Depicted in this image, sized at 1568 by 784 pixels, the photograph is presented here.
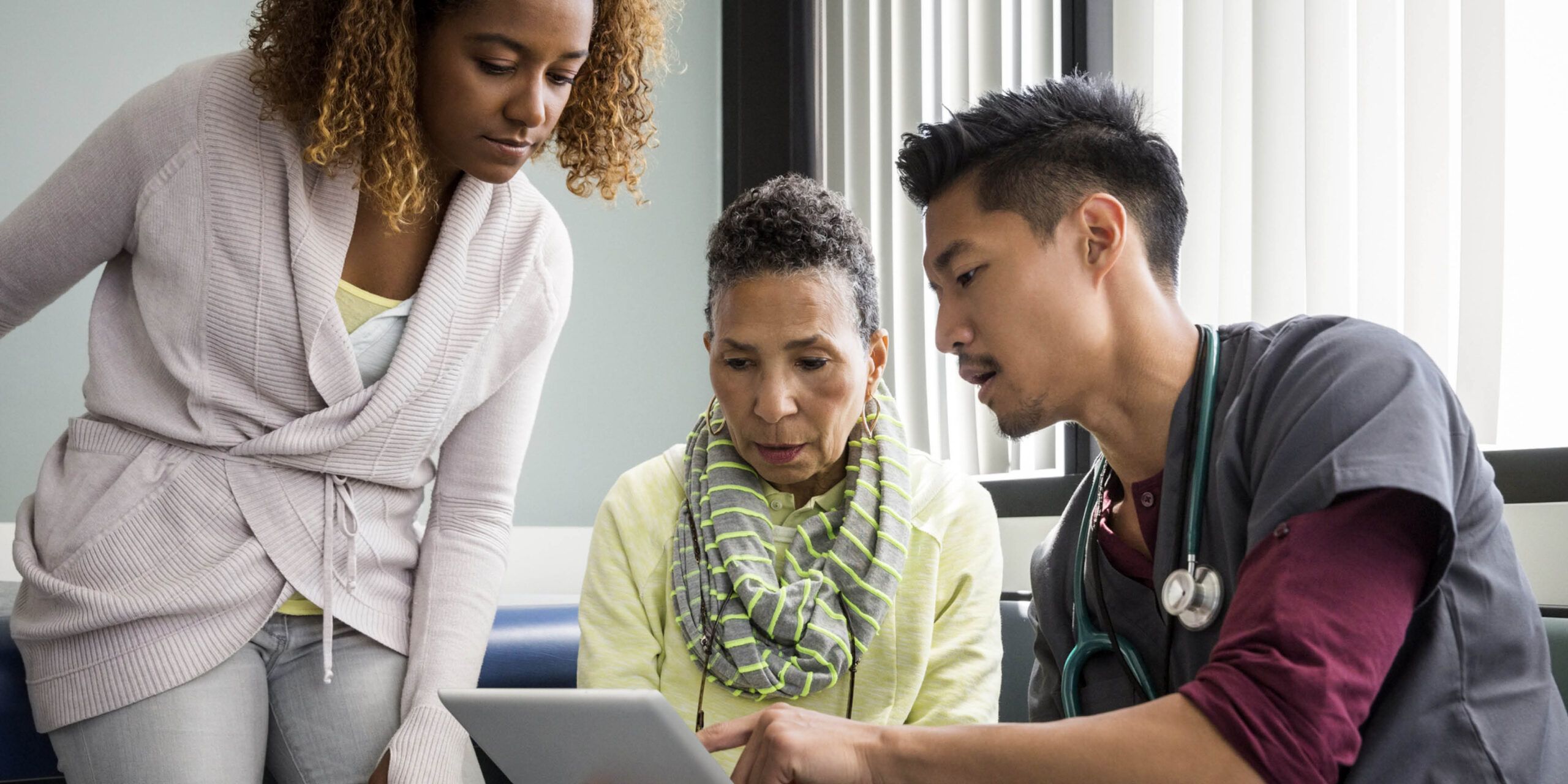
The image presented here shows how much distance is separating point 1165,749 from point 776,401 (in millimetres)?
756

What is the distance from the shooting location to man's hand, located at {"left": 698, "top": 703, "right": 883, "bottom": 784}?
993mm

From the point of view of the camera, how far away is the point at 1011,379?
4.12 feet

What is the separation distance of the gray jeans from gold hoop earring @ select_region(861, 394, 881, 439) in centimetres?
62

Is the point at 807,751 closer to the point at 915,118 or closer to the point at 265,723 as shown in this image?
the point at 265,723

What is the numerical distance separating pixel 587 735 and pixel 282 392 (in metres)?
0.59

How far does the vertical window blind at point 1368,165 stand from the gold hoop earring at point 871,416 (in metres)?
0.50

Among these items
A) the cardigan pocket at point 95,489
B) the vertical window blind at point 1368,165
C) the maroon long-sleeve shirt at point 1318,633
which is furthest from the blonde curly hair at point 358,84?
the maroon long-sleeve shirt at point 1318,633

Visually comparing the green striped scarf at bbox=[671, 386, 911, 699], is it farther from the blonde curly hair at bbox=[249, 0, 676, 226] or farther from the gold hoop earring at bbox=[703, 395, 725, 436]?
the blonde curly hair at bbox=[249, 0, 676, 226]

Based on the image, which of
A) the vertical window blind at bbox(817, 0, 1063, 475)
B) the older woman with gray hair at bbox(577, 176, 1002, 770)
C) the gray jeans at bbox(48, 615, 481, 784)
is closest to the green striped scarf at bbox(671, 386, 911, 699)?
the older woman with gray hair at bbox(577, 176, 1002, 770)

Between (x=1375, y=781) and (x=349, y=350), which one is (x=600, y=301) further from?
(x=1375, y=781)

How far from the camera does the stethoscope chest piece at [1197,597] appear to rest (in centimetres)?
111

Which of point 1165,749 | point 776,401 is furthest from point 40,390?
point 1165,749

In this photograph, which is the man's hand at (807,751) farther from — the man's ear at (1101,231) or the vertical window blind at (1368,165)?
the vertical window blind at (1368,165)

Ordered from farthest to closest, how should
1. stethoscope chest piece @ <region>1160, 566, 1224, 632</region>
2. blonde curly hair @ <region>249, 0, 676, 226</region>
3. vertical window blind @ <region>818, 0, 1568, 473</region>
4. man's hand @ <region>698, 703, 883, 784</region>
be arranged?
Answer: 1. vertical window blind @ <region>818, 0, 1568, 473</region>
2. blonde curly hair @ <region>249, 0, 676, 226</region>
3. stethoscope chest piece @ <region>1160, 566, 1224, 632</region>
4. man's hand @ <region>698, 703, 883, 784</region>
